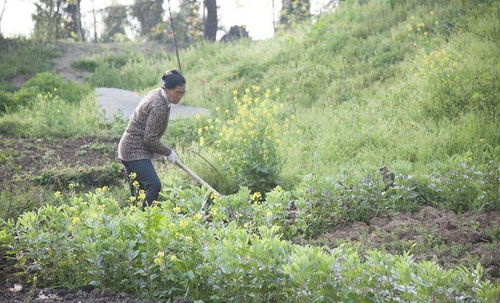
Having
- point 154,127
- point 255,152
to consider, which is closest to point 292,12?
point 255,152

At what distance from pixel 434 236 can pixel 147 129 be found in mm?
2991

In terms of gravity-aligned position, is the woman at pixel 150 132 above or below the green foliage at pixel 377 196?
above

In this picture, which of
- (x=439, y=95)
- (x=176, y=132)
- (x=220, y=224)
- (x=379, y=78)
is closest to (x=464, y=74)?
(x=439, y=95)

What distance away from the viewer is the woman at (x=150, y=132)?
5.93m

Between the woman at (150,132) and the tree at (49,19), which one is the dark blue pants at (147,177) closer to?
the woman at (150,132)

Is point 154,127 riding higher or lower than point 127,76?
lower

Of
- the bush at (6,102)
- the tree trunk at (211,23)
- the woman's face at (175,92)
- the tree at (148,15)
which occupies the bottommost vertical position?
the bush at (6,102)

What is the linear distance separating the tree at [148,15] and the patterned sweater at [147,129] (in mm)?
18696

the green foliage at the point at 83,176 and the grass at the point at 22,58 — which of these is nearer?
the green foliage at the point at 83,176

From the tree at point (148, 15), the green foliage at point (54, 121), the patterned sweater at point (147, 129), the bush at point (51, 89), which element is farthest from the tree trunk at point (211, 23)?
the patterned sweater at point (147, 129)

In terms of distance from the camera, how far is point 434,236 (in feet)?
16.2

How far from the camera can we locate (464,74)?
9383mm

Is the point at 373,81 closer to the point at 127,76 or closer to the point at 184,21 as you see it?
the point at 127,76

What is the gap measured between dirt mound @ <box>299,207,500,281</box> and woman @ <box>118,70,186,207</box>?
192cm
